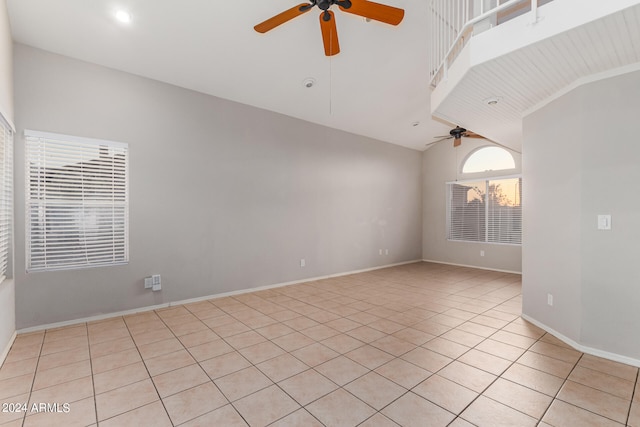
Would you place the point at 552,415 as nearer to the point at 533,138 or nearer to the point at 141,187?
the point at 533,138

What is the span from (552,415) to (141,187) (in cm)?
434

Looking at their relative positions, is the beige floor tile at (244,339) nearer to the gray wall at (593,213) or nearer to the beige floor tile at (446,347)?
the beige floor tile at (446,347)

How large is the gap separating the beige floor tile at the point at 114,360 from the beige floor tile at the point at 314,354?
136 centimetres

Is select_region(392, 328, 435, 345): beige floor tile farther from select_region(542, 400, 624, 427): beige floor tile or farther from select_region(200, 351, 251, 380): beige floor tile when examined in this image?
select_region(200, 351, 251, 380): beige floor tile

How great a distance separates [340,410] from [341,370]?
0.48 metres

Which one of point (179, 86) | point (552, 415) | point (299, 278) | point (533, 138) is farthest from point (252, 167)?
point (552, 415)

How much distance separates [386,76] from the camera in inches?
169

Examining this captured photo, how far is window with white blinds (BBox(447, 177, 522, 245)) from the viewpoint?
6.25 metres

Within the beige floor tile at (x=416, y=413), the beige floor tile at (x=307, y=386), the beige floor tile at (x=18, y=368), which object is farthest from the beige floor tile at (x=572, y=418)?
the beige floor tile at (x=18, y=368)

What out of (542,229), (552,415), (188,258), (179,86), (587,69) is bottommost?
(552,415)

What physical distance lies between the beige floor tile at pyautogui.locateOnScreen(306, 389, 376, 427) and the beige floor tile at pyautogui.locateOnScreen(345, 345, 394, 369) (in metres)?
0.46

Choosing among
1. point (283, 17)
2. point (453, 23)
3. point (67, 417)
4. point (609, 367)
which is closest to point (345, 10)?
point (283, 17)

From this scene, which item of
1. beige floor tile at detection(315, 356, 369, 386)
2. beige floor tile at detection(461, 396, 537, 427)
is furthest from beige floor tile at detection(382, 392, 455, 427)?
beige floor tile at detection(315, 356, 369, 386)

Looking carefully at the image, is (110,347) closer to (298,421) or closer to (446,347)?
(298,421)
